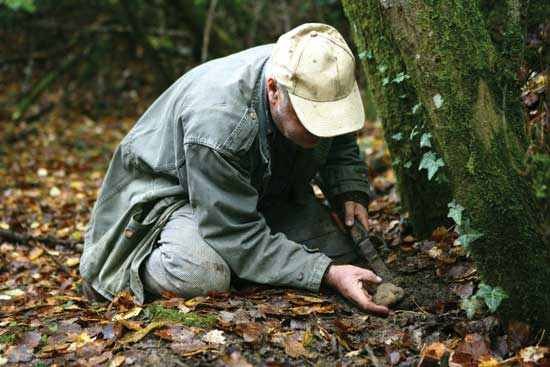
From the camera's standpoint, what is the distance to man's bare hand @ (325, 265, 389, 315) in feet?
9.72

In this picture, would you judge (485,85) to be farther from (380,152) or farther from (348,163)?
(380,152)

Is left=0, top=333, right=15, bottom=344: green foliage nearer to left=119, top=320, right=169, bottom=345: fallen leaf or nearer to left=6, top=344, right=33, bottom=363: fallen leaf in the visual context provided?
left=6, top=344, right=33, bottom=363: fallen leaf

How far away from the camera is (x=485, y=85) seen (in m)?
2.57

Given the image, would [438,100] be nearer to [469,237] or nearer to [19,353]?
[469,237]

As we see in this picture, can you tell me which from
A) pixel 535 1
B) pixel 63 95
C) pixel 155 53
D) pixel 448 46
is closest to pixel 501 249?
pixel 448 46

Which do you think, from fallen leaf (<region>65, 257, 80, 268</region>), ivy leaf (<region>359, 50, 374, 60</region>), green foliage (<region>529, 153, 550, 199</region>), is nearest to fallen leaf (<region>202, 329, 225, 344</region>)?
green foliage (<region>529, 153, 550, 199</region>)

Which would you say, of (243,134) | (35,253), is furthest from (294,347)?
(35,253)

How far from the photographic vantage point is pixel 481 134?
99.0 inches

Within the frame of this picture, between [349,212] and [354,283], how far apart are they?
829 mm

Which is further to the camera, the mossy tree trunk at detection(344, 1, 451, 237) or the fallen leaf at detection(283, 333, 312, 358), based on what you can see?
the mossy tree trunk at detection(344, 1, 451, 237)

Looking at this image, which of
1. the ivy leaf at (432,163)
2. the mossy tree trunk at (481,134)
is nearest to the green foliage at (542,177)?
the mossy tree trunk at (481,134)

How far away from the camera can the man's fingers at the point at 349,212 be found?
12.4 feet

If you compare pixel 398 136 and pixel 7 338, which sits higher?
pixel 398 136

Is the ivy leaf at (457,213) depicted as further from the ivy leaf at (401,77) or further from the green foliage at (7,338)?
the green foliage at (7,338)
